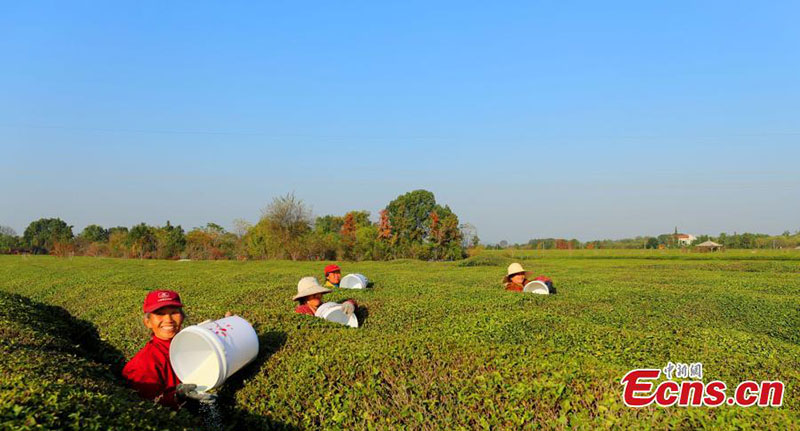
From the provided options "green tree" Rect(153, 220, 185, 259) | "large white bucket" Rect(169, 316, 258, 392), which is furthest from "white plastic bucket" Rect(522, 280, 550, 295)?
"green tree" Rect(153, 220, 185, 259)

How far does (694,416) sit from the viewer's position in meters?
4.26

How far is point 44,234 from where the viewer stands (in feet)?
269

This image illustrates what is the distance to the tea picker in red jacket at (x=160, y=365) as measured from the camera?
5.11 meters

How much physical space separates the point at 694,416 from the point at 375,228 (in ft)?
193

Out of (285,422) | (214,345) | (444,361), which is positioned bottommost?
(285,422)

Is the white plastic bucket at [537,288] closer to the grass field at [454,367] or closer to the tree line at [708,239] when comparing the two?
the grass field at [454,367]

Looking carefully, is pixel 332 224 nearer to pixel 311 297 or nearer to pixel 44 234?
pixel 44 234

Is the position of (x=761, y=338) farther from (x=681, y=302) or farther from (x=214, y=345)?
(x=214, y=345)

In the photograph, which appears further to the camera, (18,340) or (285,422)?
(18,340)

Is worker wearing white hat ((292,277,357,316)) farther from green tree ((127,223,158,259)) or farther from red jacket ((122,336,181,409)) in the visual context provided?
green tree ((127,223,158,259))

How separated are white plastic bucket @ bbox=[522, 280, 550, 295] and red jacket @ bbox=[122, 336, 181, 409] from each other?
29.0 ft

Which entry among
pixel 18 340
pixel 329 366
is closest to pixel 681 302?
pixel 329 366

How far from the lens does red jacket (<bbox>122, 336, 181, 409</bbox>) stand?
5168mm

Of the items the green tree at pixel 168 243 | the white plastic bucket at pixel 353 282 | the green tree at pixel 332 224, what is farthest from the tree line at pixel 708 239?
the white plastic bucket at pixel 353 282
